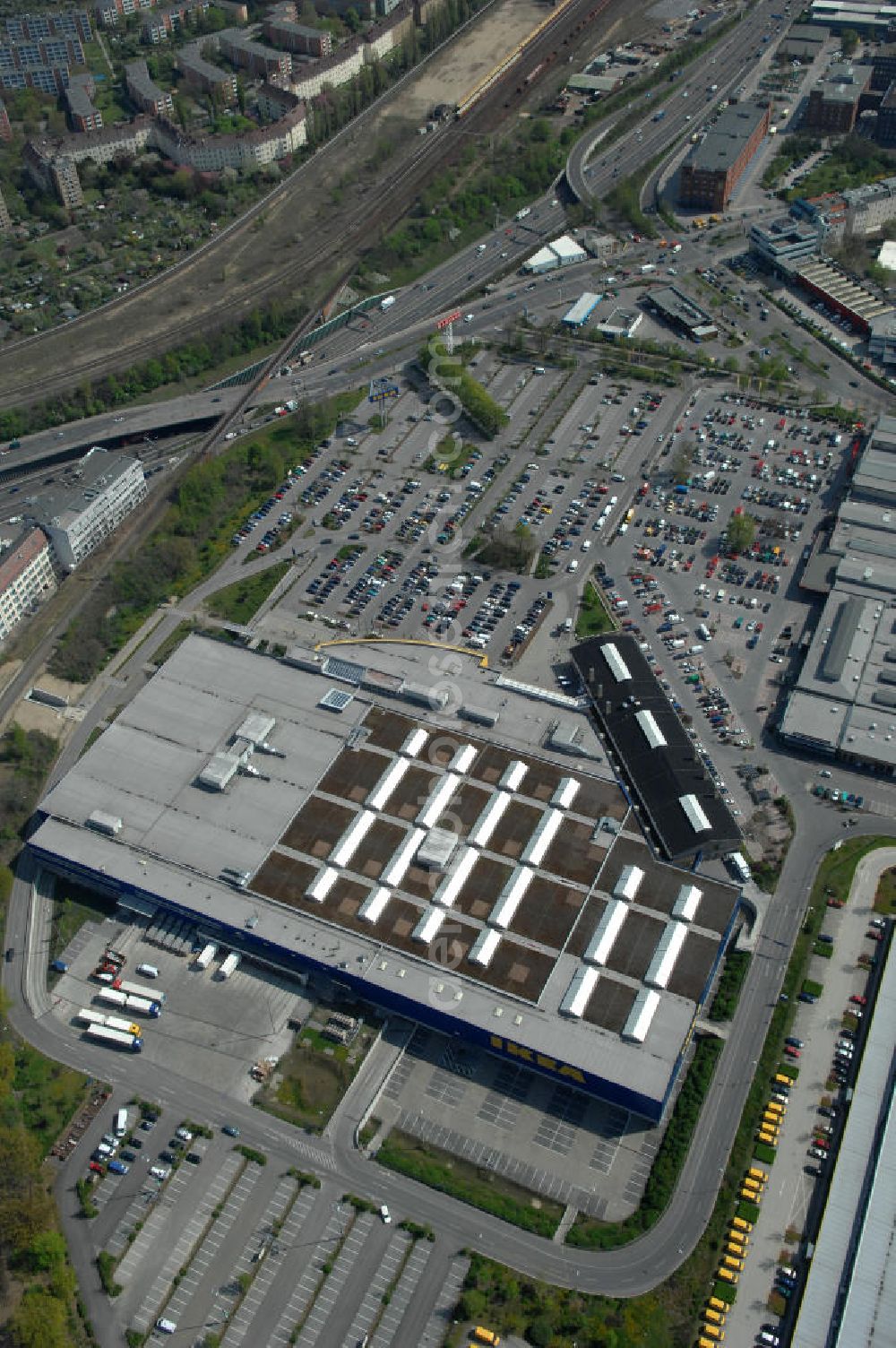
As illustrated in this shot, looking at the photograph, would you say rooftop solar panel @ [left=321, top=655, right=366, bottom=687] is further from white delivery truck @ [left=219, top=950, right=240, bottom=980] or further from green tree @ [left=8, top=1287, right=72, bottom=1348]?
green tree @ [left=8, top=1287, right=72, bottom=1348]

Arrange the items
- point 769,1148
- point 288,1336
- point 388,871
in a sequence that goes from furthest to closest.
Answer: point 388,871 < point 769,1148 < point 288,1336

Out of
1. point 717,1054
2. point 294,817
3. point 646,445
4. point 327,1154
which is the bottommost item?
point 327,1154

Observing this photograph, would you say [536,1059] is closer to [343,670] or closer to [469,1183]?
[469,1183]

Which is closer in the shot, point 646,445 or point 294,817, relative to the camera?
point 294,817

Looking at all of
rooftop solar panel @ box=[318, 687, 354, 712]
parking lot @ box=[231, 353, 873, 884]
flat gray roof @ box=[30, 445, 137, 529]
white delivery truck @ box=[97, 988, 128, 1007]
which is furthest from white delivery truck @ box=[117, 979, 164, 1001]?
flat gray roof @ box=[30, 445, 137, 529]

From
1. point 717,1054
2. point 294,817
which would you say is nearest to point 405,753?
point 294,817

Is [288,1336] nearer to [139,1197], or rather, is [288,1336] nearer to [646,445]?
[139,1197]

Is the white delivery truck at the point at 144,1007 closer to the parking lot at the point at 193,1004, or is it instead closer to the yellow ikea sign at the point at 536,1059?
the parking lot at the point at 193,1004
